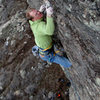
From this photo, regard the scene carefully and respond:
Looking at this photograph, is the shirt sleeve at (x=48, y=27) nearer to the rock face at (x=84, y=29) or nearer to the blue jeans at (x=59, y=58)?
the rock face at (x=84, y=29)

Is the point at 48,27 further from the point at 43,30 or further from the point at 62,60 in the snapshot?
the point at 62,60

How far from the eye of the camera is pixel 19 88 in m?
9.27

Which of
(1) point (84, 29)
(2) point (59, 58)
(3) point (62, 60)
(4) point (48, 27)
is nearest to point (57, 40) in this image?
(2) point (59, 58)

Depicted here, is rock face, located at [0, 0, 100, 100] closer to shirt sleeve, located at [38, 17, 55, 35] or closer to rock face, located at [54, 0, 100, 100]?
rock face, located at [54, 0, 100, 100]

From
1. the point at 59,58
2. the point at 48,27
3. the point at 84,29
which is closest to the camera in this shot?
the point at 84,29

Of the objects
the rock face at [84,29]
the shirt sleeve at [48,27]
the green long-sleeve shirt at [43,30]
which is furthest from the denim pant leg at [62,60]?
the shirt sleeve at [48,27]

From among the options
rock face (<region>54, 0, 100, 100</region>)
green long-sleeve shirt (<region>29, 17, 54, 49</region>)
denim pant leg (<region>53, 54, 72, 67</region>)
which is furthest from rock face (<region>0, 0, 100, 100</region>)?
green long-sleeve shirt (<region>29, 17, 54, 49</region>)

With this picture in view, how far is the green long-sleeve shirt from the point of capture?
12.4 feet

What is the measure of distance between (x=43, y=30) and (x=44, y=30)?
2.4 inches

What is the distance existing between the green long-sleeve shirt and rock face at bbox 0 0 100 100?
362 millimetres

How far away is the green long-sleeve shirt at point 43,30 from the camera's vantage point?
378 centimetres

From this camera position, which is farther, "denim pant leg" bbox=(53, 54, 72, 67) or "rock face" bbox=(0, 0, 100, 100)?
"denim pant leg" bbox=(53, 54, 72, 67)

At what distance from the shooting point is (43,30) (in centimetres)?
403

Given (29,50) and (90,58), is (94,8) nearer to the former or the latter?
(90,58)
